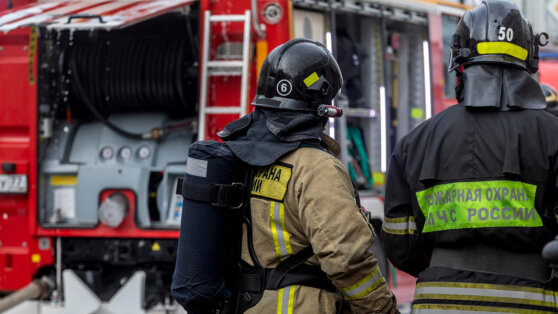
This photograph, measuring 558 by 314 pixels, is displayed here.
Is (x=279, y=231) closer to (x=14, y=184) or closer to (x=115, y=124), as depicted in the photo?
(x=115, y=124)

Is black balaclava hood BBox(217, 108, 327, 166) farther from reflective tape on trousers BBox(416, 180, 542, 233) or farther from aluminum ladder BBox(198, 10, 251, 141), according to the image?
aluminum ladder BBox(198, 10, 251, 141)

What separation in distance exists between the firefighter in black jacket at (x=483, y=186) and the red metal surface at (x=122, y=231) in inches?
110

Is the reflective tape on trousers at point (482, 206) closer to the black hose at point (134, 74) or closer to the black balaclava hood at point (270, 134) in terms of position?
the black balaclava hood at point (270, 134)

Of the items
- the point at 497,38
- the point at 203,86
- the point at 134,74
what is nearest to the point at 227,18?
the point at 203,86

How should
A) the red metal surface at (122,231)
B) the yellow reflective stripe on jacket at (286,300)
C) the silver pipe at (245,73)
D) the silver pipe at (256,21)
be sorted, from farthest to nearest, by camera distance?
the red metal surface at (122,231) → the silver pipe at (256,21) → the silver pipe at (245,73) → the yellow reflective stripe on jacket at (286,300)

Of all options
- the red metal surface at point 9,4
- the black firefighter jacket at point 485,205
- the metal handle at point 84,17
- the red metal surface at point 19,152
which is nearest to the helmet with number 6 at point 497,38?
the black firefighter jacket at point 485,205

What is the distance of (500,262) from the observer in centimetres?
292

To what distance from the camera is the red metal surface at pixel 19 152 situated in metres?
6.08

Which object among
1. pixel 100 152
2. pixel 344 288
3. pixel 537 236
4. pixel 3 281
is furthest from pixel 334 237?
pixel 3 281

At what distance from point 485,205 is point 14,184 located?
4.02 m

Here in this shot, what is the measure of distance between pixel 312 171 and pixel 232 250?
16.7 inches

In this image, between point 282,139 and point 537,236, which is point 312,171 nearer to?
point 282,139

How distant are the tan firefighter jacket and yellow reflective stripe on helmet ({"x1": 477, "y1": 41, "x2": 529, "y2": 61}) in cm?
68

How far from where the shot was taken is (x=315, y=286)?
300cm
